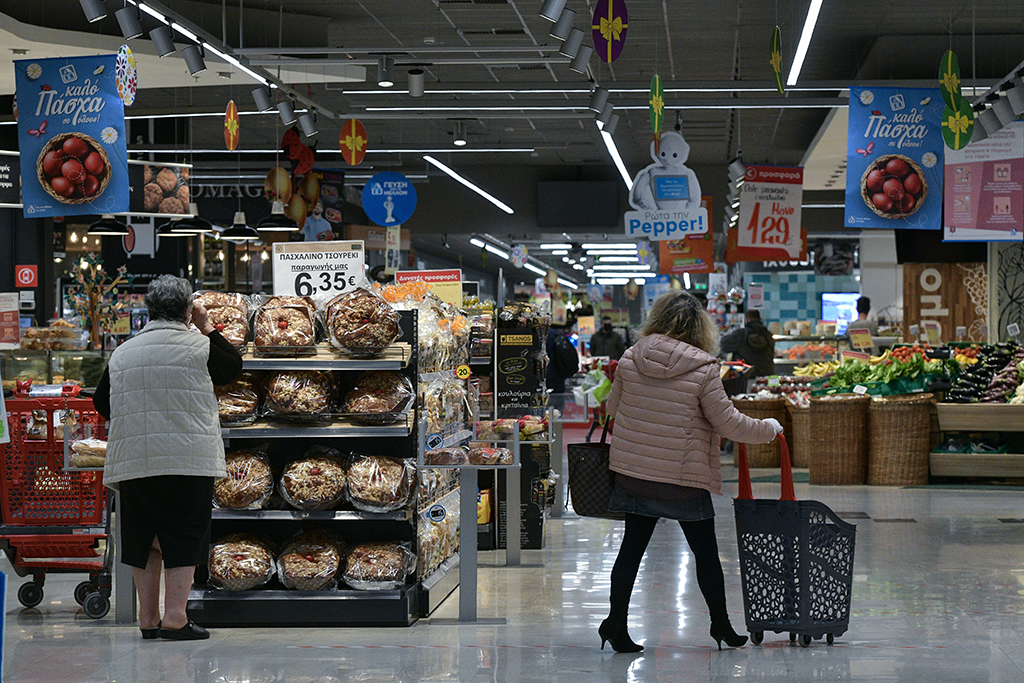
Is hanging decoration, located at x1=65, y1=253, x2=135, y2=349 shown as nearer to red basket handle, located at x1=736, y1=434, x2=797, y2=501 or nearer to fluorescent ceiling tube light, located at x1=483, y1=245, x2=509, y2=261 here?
red basket handle, located at x1=736, y1=434, x2=797, y2=501

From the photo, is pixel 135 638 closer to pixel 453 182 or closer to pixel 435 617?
pixel 435 617

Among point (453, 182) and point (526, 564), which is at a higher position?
point (453, 182)

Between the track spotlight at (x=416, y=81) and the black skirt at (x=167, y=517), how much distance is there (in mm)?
7432

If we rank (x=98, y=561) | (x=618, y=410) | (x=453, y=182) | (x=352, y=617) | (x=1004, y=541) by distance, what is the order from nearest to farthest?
(x=618, y=410)
(x=352, y=617)
(x=98, y=561)
(x=1004, y=541)
(x=453, y=182)

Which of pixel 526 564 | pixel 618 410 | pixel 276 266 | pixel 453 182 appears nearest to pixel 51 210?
pixel 276 266

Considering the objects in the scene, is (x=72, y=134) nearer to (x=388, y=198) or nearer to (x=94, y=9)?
(x=94, y=9)

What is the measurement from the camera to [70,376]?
1058cm

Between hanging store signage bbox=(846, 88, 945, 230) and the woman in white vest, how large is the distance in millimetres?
7249

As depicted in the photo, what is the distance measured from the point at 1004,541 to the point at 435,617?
13.1 feet

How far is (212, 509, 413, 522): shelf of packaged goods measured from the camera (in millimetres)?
5070

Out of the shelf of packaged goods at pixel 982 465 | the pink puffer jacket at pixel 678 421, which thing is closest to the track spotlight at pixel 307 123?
the shelf of packaged goods at pixel 982 465

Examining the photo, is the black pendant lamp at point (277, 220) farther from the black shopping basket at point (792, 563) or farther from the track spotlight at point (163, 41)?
the black shopping basket at point (792, 563)

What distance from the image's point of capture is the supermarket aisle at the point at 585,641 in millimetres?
4273

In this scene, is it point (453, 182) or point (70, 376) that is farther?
point (453, 182)
